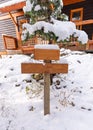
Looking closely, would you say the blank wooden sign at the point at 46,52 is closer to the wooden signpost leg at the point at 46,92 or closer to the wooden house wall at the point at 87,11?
the wooden signpost leg at the point at 46,92

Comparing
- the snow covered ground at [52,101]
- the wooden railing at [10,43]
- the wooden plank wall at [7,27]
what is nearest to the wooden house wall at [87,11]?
the wooden railing at [10,43]

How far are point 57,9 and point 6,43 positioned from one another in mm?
6783

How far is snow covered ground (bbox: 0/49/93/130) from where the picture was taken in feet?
12.8

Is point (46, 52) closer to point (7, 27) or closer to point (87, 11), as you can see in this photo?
point (87, 11)

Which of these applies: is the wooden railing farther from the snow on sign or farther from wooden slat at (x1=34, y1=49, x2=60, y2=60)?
wooden slat at (x1=34, y1=49, x2=60, y2=60)

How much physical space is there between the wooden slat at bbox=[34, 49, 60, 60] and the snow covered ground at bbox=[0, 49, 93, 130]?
1329mm

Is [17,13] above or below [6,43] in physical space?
above

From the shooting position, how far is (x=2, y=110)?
14.4ft

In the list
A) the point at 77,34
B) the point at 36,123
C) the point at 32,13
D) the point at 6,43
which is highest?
the point at 32,13

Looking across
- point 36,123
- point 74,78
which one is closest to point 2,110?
point 36,123

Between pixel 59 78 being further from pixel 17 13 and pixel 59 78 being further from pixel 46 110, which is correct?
pixel 17 13

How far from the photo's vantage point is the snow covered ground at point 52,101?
3.89m

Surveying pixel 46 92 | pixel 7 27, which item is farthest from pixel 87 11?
pixel 46 92

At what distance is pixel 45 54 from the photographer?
3.72 meters
